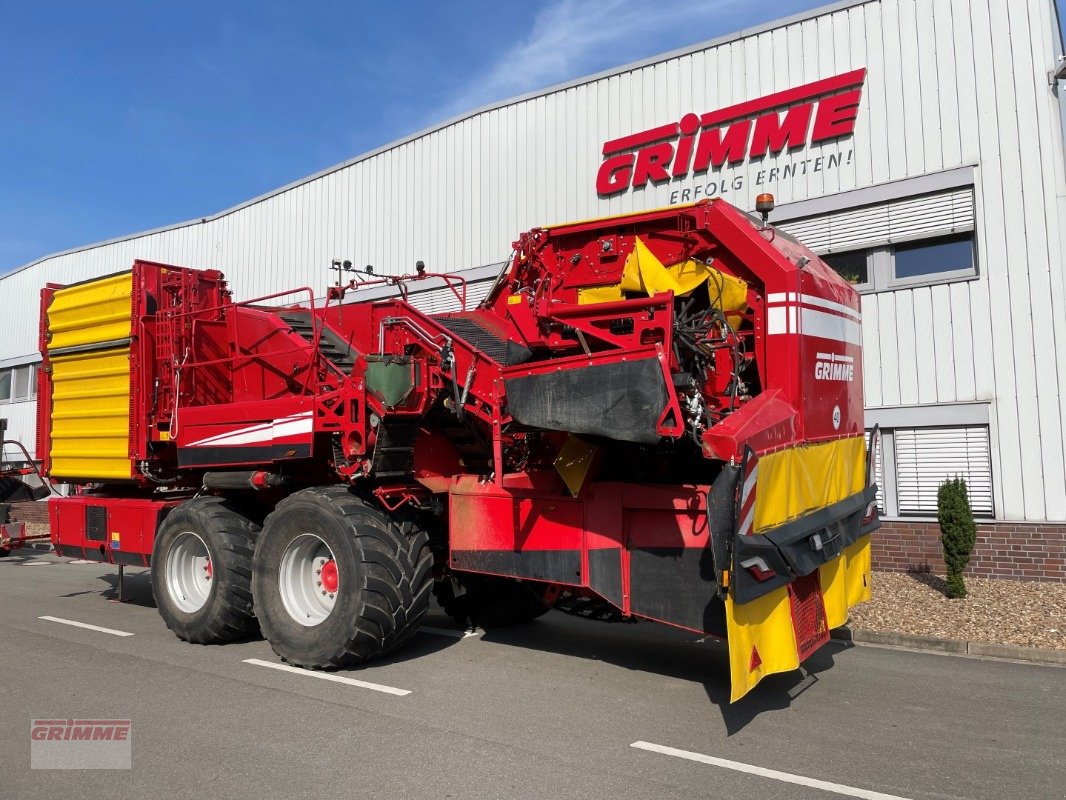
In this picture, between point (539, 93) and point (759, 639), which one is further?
point (539, 93)

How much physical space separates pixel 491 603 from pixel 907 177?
7.41 metres

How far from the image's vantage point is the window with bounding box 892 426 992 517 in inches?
400

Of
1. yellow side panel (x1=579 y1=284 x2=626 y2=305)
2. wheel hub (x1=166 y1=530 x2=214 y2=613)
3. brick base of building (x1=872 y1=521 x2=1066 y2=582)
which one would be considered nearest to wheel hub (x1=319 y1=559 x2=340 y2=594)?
wheel hub (x1=166 y1=530 x2=214 y2=613)

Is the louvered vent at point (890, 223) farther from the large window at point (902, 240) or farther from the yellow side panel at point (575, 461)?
the yellow side panel at point (575, 461)

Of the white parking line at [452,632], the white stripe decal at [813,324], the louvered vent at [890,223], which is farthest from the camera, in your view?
the louvered vent at [890,223]

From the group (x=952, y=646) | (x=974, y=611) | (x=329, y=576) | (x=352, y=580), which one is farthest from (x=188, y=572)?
(x=974, y=611)

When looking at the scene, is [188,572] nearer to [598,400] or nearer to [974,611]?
[598,400]

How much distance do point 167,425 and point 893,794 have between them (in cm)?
681

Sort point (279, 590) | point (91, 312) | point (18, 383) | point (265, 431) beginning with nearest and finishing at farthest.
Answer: point (279, 590) → point (265, 431) → point (91, 312) → point (18, 383)


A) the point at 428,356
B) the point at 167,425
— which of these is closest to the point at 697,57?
the point at 428,356

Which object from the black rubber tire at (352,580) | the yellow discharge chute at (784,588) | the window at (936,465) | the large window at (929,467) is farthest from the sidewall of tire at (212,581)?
the window at (936,465)

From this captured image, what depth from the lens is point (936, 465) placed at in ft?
34.3

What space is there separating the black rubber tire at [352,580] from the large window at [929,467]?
21.6 feet

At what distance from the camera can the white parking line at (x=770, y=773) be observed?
4.00 meters
